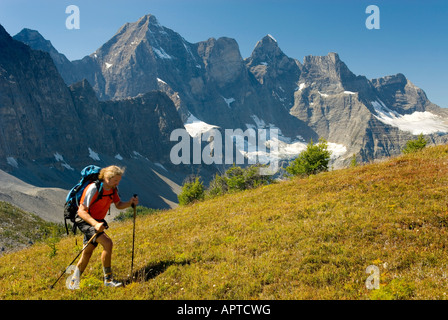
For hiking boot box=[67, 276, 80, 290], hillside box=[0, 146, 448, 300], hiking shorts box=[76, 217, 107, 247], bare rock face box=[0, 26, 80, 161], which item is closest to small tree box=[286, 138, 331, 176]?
hillside box=[0, 146, 448, 300]

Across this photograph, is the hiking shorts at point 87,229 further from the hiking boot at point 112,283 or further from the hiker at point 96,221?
the hiking boot at point 112,283

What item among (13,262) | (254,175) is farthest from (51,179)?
(13,262)

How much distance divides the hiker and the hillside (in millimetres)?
340

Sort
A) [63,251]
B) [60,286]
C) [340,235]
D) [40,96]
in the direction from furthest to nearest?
[40,96], [63,251], [340,235], [60,286]

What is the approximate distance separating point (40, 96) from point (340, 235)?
225 m

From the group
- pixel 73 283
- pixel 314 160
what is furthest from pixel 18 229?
pixel 73 283

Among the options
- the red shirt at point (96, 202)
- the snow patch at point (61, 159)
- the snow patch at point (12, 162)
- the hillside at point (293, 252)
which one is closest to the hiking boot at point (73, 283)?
the hillside at point (293, 252)

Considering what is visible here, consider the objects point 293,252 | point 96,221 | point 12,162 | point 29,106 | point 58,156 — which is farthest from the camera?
point 58,156

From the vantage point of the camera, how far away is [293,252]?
26.1 ft

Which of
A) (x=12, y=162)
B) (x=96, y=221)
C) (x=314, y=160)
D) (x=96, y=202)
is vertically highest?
(x=12, y=162)

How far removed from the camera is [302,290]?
6.21 metres

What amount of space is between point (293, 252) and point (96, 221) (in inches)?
222

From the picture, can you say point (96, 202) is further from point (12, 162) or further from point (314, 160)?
point (12, 162)
